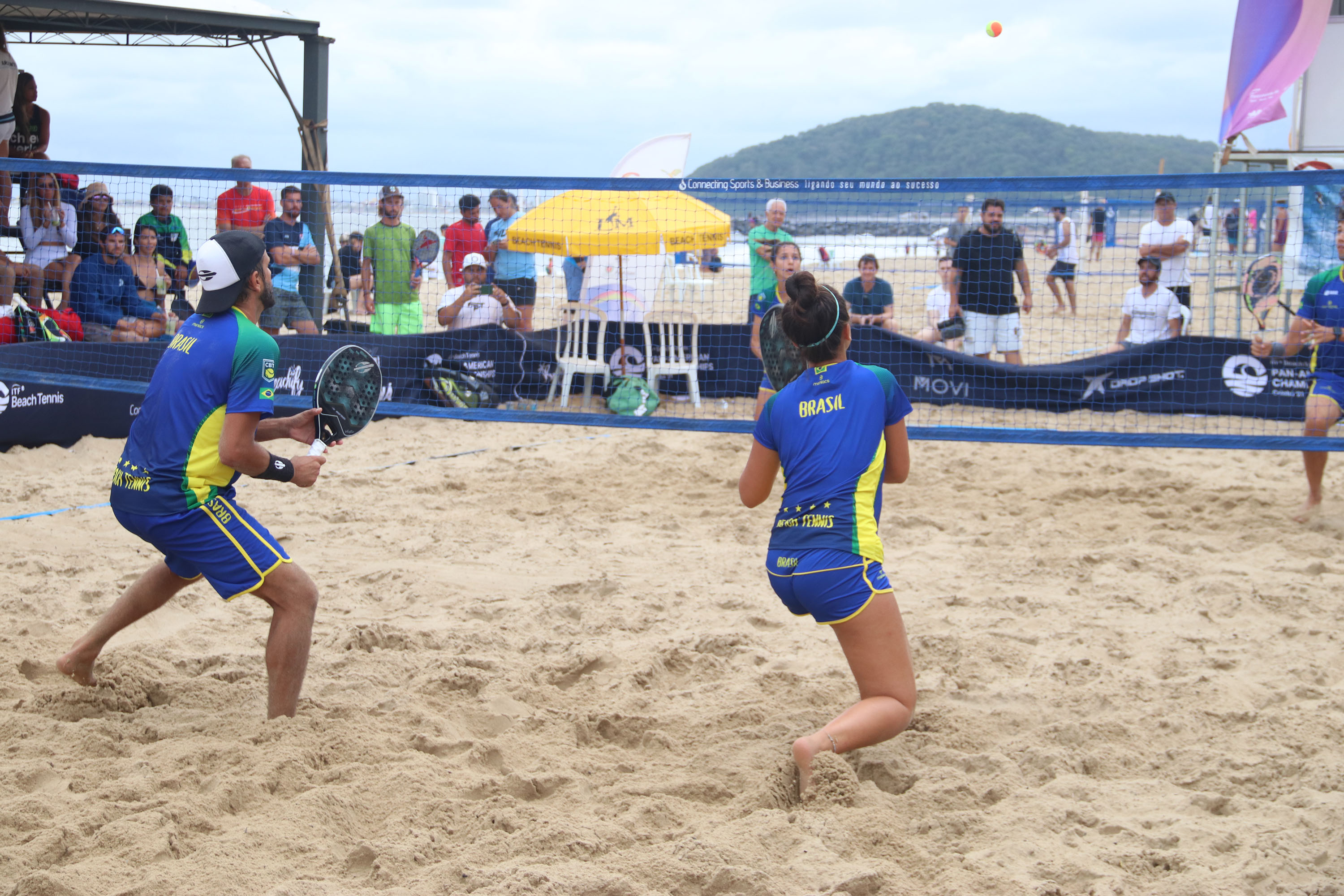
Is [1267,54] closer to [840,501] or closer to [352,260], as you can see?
[352,260]

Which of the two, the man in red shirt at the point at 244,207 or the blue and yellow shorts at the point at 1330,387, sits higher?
the man in red shirt at the point at 244,207

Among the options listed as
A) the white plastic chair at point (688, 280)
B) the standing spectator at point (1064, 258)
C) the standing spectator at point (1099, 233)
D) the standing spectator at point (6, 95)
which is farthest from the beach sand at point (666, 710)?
the standing spectator at point (1099, 233)

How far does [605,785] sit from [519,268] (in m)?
6.27

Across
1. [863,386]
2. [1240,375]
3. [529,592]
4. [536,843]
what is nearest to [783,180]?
[529,592]

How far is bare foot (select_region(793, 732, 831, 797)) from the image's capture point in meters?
2.87

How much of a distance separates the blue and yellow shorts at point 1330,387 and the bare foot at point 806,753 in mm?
4599

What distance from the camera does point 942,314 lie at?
834 cm

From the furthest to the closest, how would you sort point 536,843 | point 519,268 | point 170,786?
point 519,268, point 170,786, point 536,843

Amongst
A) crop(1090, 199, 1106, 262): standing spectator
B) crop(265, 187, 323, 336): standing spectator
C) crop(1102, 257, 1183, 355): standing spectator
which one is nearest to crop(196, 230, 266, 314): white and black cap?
crop(265, 187, 323, 336): standing spectator

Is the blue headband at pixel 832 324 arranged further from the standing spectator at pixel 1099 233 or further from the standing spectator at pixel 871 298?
the standing spectator at pixel 1099 233

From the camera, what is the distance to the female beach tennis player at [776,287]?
24.3 feet

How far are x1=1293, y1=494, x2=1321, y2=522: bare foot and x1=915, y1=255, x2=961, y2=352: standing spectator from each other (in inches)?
101

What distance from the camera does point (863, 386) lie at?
303cm

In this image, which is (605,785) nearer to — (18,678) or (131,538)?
(18,678)
